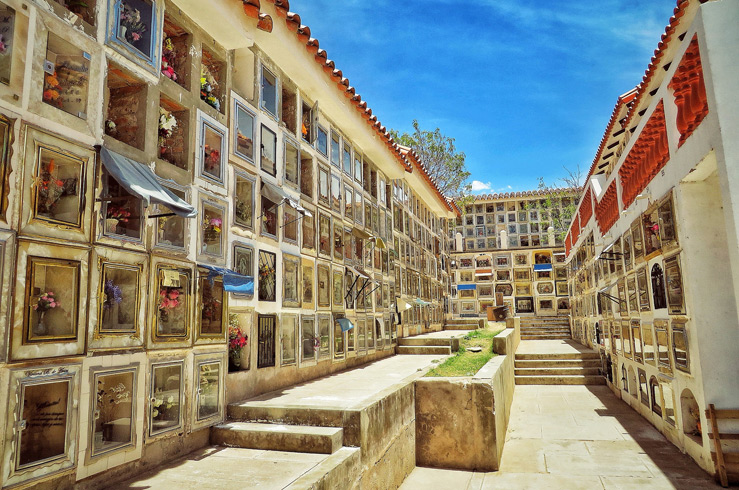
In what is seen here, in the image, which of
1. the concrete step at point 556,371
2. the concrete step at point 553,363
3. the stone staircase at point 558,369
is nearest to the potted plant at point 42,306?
the stone staircase at point 558,369

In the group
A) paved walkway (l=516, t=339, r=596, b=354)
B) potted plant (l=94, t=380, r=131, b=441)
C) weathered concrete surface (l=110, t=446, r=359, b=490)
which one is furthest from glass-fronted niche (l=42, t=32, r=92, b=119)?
paved walkway (l=516, t=339, r=596, b=354)

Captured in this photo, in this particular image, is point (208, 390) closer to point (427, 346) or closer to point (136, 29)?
point (136, 29)

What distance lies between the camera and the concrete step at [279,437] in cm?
529

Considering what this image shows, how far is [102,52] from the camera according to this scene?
181 inches

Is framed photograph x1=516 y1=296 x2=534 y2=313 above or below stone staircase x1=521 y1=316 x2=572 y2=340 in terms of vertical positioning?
above

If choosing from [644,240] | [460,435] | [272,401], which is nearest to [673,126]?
[644,240]

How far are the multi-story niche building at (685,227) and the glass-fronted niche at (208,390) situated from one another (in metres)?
6.15

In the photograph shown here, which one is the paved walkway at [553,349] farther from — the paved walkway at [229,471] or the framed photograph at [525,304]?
the framed photograph at [525,304]

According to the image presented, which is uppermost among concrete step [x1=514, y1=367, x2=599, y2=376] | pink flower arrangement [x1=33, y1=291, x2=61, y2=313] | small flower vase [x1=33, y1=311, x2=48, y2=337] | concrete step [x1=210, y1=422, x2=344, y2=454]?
pink flower arrangement [x1=33, y1=291, x2=61, y2=313]

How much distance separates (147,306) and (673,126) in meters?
7.47

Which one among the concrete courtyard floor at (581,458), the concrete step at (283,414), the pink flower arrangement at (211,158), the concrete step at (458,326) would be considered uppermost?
the pink flower arrangement at (211,158)

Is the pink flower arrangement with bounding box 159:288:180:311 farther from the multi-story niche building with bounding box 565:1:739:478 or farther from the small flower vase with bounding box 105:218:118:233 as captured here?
the multi-story niche building with bounding box 565:1:739:478

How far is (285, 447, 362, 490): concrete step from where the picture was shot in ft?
14.0

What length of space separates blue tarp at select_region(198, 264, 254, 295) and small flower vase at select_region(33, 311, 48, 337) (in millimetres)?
2087
